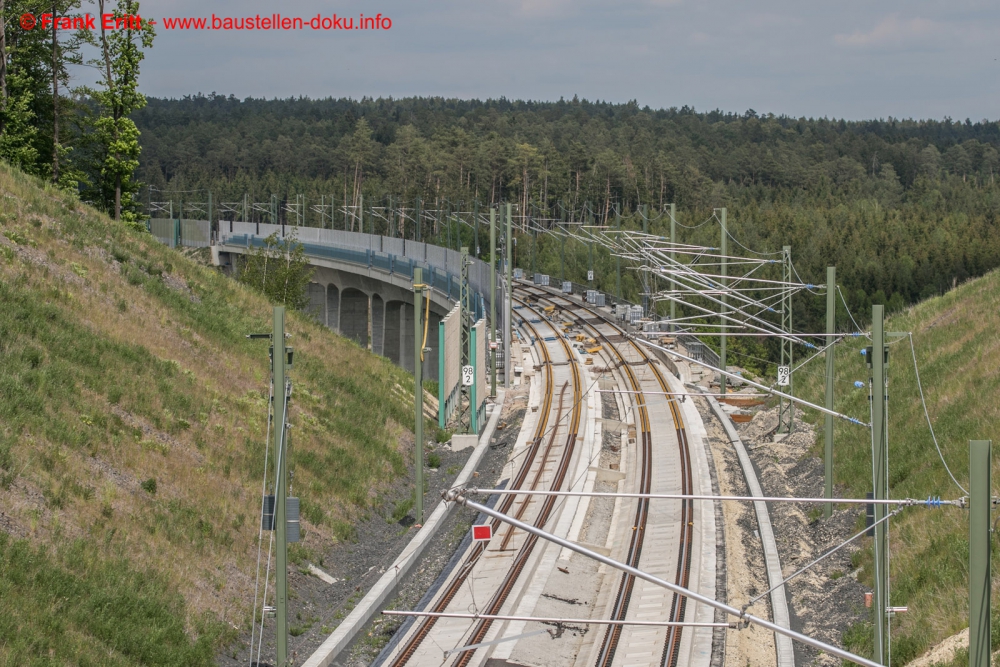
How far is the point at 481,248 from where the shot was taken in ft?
341

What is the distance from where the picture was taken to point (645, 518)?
25.1 m

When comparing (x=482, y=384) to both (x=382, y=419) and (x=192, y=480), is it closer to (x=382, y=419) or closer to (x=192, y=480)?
(x=382, y=419)

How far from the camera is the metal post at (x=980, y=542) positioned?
25.8ft

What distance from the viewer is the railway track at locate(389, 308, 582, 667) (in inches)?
674

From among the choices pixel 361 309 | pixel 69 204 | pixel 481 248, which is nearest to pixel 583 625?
→ pixel 69 204

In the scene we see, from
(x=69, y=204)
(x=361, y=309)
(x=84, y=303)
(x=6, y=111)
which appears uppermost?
(x=6, y=111)

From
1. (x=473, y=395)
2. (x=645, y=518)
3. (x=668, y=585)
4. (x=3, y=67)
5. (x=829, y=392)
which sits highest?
(x=3, y=67)

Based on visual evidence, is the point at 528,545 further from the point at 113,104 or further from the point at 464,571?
the point at 113,104

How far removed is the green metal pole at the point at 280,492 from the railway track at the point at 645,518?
5.19 meters

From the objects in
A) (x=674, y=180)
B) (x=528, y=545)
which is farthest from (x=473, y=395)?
(x=674, y=180)

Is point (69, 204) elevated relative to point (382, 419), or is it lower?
elevated

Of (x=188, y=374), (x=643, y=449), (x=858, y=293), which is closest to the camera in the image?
(x=188, y=374)

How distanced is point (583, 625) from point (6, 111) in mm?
28682

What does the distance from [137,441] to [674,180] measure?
353 feet
